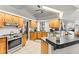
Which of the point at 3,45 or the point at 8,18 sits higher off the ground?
the point at 8,18

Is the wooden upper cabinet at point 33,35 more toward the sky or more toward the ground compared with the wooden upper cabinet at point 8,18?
more toward the ground

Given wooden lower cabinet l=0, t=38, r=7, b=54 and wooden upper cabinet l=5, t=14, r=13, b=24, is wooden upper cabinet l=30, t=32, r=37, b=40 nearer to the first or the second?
wooden upper cabinet l=5, t=14, r=13, b=24

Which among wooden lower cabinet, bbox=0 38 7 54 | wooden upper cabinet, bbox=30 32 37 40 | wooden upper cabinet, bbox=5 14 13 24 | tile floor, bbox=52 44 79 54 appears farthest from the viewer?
wooden upper cabinet, bbox=30 32 37 40

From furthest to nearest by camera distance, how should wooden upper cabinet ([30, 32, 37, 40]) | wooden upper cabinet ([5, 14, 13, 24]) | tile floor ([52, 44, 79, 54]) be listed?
1. wooden upper cabinet ([30, 32, 37, 40])
2. wooden upper cabinet ([5, 14, 13, 24])
3. tile floor ([52, 44, 79, 54])

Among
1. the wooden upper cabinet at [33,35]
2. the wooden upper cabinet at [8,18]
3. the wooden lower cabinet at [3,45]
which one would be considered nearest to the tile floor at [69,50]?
the wooden lower cabinet at [3,45]

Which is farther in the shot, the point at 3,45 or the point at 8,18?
the point at 8,18

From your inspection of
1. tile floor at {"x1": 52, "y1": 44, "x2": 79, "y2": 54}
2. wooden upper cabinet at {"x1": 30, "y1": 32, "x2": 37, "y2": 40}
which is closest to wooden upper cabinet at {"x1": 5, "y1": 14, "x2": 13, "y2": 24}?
tile floor at {"x1": 52, "y1": 44, "x2": 79, "y2": 54}

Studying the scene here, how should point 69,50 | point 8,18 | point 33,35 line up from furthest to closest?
point 33,35 → point 8,18 → point 69,50

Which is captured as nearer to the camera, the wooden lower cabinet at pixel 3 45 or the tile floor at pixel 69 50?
the tile floor at pixel 69 50

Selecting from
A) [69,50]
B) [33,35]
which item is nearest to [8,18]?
[69,50]

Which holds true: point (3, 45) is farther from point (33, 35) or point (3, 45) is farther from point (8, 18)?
point (33, 35)

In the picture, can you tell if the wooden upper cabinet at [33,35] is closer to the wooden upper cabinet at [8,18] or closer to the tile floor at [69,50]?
the wooden upper cabinet at [8,18]

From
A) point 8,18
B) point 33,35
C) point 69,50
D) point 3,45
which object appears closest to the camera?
point 69,50

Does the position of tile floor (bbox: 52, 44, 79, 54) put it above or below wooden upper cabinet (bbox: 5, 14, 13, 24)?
below
